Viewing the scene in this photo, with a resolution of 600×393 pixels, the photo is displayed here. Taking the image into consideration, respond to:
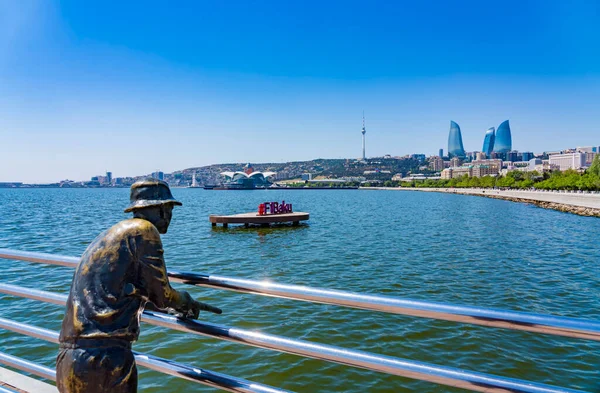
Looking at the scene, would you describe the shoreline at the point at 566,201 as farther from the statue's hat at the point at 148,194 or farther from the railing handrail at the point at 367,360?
the statue's hat at the point at 148,194

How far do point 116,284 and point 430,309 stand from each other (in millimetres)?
1496

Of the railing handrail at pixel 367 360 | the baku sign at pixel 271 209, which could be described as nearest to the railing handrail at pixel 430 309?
the railing handrail at pixel 367 360

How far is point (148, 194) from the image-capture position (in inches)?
91.7

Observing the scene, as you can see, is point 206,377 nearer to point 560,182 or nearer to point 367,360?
point 367,360

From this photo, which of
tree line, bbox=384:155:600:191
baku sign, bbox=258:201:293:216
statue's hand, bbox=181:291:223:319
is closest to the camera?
statue's hand, bbox=181:291:223:319

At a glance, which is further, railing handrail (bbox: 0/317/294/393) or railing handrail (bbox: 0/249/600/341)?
railing handrail (bbox: 0/317/294/393)

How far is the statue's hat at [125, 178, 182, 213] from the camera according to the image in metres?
2.29

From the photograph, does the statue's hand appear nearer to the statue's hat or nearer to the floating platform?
the statue's hat

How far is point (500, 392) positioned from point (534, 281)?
1717 cm

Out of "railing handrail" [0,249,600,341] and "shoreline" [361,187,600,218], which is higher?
"railing handrail" [0,249,600,341]

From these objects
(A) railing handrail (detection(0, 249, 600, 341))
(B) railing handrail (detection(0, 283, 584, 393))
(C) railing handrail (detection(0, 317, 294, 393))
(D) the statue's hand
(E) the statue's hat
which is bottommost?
(C) railing handrail (detection(0, 317, 294, 393))

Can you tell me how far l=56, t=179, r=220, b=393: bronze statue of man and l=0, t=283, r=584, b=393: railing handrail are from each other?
0.66 feet

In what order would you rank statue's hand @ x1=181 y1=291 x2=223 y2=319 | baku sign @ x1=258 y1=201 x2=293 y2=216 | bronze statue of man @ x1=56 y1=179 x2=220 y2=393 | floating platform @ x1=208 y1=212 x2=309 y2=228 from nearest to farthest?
bronze statue of man @ x1=56 y1=179 x2=220 y2=393 < statue's hand @ x1=181 y1=291 x2=223 y2=319 < floating platform @ x1=208 y1=212 x2=309 y2=228 < baku sign @ x1=258 y1=201 x2=293 y2=216

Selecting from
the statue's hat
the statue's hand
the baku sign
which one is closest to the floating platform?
the baku sign
